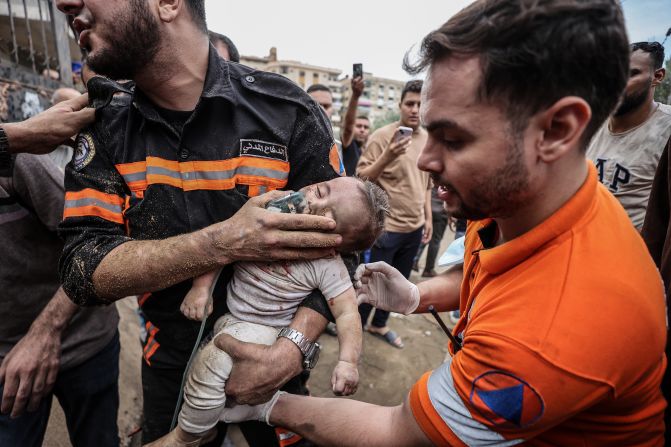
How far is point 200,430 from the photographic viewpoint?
142cm

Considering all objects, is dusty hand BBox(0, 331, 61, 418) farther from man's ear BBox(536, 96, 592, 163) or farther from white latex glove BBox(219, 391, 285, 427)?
man's ear BBox(536, 96, 592, 163)

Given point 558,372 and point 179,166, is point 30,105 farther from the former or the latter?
point 558,372

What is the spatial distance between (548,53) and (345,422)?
4.77 feet

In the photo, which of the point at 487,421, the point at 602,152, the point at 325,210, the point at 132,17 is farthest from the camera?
the point at 602,152

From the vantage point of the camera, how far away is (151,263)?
1284mm

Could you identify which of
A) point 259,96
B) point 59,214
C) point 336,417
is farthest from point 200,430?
point 259,96

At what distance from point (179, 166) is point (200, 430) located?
1.15 meters

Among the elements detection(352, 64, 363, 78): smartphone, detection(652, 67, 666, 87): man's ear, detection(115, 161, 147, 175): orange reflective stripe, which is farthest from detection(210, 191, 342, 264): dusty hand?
detection(652, 67, 666, 87): man's ear

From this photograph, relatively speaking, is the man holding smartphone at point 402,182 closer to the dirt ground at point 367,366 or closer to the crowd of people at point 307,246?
the dirt ground at point 367,366

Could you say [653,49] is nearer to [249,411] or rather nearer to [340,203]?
[340,203]

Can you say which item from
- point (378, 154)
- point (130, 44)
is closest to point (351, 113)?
point (378, 154)

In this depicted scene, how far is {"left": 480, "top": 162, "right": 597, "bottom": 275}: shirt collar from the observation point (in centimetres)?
99

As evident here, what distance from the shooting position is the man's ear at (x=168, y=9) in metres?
1.32

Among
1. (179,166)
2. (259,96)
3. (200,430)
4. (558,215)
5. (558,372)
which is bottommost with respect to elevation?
(200,430)
